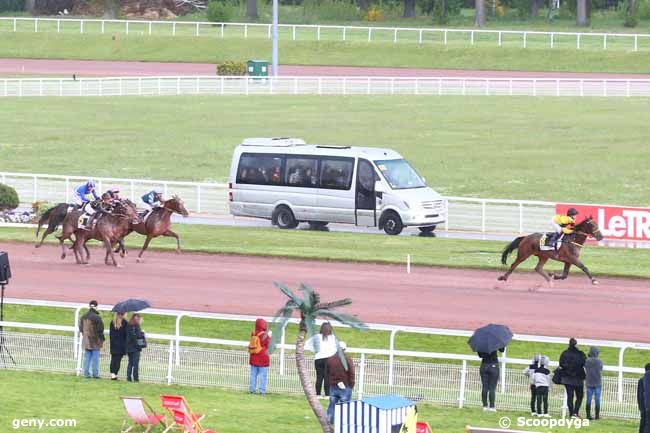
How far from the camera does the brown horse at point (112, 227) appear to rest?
2659 centimetres

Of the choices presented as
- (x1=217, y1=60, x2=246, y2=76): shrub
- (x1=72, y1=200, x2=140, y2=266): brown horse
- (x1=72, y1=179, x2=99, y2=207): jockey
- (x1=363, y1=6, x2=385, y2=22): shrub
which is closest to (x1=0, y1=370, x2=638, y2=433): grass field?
(x1=72, y1=200, x2=140, y2=266): brown horse

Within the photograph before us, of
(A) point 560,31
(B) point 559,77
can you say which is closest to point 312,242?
(B) point 559,77

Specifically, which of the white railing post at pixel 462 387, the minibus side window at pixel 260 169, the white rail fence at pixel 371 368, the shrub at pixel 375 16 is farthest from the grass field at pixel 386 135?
the shrub at pixel 375 16

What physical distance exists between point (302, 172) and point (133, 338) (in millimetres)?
14750

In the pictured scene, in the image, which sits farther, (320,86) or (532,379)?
(320,86)

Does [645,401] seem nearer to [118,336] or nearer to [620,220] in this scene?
[118,336]

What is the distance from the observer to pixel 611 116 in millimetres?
52594

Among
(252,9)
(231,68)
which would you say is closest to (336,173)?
(231,68)

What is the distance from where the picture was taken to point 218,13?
270 feet

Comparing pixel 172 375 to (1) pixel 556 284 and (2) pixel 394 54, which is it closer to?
(1) pixel 556 284

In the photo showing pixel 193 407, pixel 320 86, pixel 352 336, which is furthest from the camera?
pixel 320 86

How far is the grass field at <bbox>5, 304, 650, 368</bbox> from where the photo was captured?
19.3m

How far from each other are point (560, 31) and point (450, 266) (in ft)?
165

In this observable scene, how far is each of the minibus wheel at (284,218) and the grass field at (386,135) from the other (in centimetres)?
732
